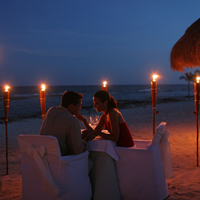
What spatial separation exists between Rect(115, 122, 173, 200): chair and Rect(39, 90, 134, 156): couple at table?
21cm

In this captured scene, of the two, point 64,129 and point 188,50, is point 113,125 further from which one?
point 188,50

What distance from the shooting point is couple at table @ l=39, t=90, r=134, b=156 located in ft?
6.93

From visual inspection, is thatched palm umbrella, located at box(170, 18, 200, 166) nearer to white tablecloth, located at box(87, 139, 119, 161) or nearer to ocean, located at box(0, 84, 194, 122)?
white tablecloth, located at box(87, 139, 119, 161)

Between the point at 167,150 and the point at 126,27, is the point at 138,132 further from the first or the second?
the point at 126,27

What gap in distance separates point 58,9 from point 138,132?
963cm

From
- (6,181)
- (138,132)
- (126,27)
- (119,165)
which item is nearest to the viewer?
(119,165)

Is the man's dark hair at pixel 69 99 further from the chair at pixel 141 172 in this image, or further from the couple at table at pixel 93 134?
the chair at pixel 141 172

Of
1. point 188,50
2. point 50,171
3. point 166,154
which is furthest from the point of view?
point 188,50

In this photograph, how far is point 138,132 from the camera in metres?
6.80

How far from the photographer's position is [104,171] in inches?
90.9

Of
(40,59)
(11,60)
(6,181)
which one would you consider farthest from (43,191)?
(40,59)

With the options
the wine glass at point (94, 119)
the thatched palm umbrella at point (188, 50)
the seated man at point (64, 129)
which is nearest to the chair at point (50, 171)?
the seated man at point (64, 129)

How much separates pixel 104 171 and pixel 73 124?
0.66 m

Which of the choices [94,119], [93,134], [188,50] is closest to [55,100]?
[188,50]
